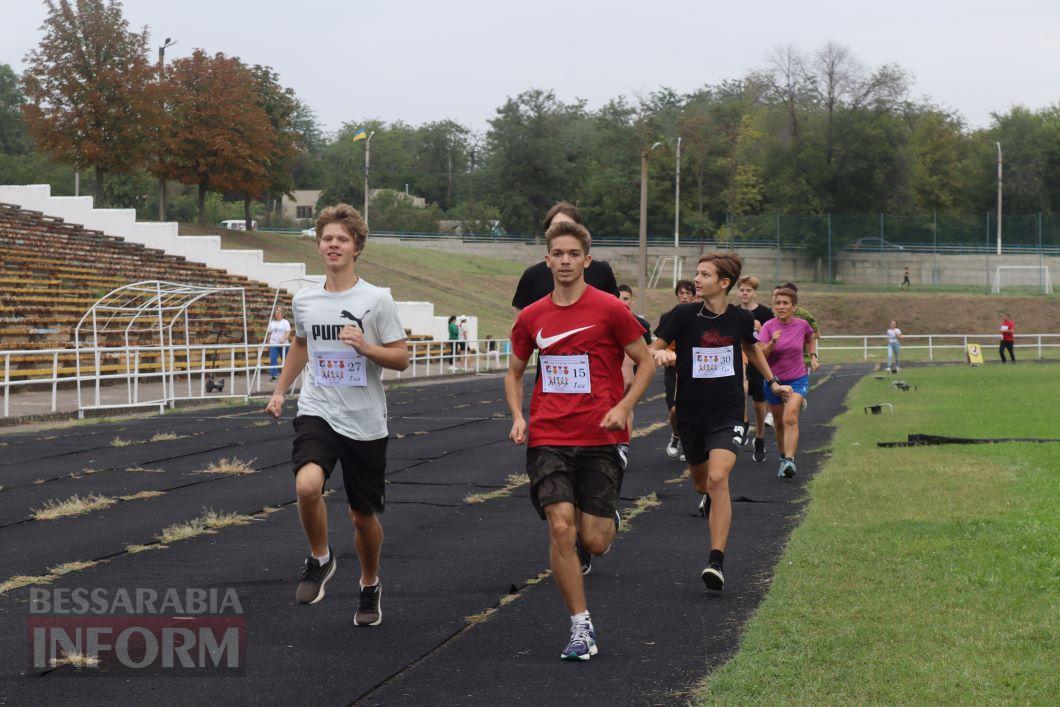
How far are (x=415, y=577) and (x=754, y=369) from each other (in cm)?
608

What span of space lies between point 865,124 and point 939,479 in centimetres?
7893

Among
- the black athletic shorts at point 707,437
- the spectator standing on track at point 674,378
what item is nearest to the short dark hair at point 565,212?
the black athletic shorts at point 707,437

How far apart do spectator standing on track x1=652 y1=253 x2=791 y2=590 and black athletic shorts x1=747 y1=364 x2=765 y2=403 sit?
209 inches

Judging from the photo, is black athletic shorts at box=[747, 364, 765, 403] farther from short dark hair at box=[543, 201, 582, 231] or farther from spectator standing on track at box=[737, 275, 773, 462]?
short dark hair at box=[543, 201, 582, 231]

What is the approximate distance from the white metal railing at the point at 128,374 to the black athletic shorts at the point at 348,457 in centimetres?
1442

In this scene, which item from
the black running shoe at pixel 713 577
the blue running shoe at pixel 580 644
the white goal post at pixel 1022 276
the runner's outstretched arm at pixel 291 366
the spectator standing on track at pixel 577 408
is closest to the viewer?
the blue running shoe at pixel 580 644

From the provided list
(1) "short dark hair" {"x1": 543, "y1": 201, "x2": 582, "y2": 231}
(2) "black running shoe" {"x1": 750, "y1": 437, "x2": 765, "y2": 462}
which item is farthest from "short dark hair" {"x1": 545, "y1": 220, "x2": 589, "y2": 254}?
(2) "black running shoe" {"x1": 750, "y1": 437, "x2": 765, "y2": 462}

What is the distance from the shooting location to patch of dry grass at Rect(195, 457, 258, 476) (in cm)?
1331

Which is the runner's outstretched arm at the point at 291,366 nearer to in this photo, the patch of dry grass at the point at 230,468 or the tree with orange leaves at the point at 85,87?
the patch of dry grass at the point at 230,468

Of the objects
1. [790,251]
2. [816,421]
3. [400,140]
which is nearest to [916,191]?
[790,251]

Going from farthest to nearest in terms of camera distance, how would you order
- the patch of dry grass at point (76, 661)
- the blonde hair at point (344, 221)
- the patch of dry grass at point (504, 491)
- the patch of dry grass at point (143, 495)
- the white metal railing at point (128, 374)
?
the white metal railing at point (128, 374)
the patch of dry grass at point (504, 491)
the patch of dry grass at point (143, 495)
the blonde hair at point (344, 221)
the patch of dry grass at point (76, 661)

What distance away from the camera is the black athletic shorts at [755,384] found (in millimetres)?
13984

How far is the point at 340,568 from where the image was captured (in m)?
8.20

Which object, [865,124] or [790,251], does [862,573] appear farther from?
[865,124]
